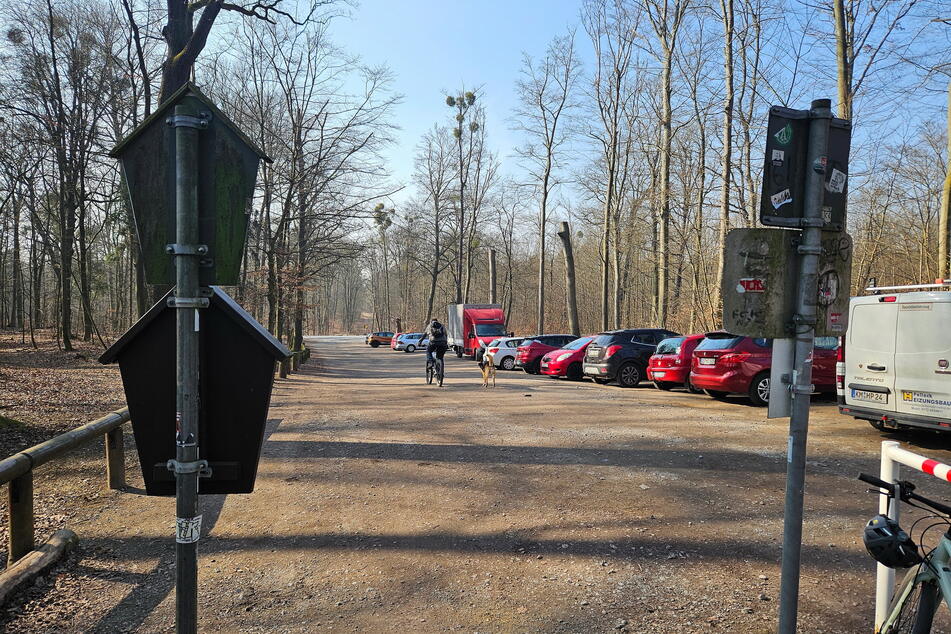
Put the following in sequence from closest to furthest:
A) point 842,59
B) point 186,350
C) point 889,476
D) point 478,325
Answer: point 186,350 → point 889,476 → point 842,59 → point 478,325

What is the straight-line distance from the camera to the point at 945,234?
15305 millimetres

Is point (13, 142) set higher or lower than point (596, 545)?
higher

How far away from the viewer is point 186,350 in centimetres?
234

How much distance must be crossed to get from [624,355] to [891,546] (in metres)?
15.9

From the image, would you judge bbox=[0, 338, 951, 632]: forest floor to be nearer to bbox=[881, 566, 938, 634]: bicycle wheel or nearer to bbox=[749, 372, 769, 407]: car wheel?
bbox=[881, 566, 938, 634]: bicycle wheel

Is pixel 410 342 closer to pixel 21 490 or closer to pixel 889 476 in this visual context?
pixel 21 490

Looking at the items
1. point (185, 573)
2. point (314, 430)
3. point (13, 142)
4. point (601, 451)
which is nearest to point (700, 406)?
point (601, 451)

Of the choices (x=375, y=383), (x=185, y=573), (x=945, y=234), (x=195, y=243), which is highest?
(x=945, y=234)

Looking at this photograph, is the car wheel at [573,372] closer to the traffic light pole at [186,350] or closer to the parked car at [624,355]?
the parked car at [624,355]

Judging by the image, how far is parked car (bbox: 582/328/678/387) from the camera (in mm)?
18266

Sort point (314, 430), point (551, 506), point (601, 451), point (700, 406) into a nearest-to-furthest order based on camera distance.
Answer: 1. point (551, 506)
2. point (601, 451)
3. point (314, 430)
4. point (700, 406)

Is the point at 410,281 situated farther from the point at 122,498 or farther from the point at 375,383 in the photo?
the point at 122,498

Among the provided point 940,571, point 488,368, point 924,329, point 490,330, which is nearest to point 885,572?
point 940,571

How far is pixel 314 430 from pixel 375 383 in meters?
9.46
